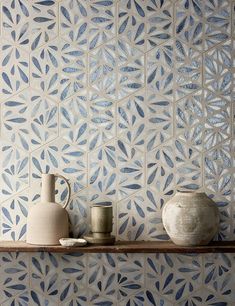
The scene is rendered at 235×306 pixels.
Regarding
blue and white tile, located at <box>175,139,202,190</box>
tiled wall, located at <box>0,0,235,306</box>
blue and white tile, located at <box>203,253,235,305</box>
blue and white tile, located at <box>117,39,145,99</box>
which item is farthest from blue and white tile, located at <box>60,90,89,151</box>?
blue and white tile, located at <box>203,253,235,305</box>

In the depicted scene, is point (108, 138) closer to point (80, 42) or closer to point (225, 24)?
point (80, 42)

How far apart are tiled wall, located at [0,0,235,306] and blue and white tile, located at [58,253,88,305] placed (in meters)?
0.14

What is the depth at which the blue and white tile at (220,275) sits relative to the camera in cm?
204

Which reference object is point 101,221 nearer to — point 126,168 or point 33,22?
point 126,168

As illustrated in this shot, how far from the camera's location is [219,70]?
85.0 inches

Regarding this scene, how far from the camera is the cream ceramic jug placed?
79.2 inches

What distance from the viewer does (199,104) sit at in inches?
84.7

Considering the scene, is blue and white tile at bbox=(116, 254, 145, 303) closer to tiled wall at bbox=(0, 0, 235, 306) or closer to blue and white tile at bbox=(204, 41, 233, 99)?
tiled wall at bbox=(0, 0, 235, 306)

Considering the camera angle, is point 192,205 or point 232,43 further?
point 232,43

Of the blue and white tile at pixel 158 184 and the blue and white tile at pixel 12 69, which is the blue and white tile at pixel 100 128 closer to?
the blue and white tile at pixel 158 184

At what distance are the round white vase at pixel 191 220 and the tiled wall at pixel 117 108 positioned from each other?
4.7 inches

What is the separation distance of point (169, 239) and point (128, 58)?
0.66 meters

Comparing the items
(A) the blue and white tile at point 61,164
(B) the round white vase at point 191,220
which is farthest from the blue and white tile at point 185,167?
(A) the blue and white tile at point 61,164

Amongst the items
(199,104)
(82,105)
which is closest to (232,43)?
(199,104)
